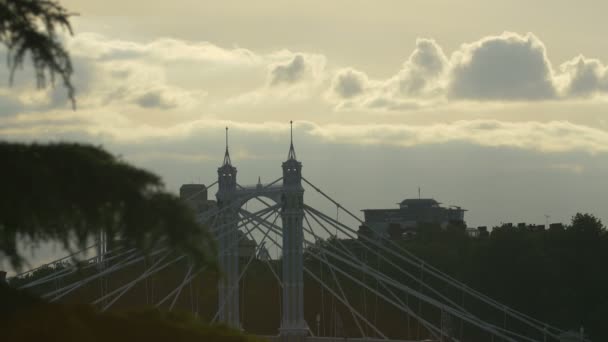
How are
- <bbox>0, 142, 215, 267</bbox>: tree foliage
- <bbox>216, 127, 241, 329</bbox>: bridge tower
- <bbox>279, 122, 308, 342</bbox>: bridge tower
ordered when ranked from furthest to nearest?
<bbox>216, 127, 241, 329</bbox>: bridge tower → <bbox>279, 122, 308, 342</bbox>: bridge tower → <bbox>0, 142, 215, 267</bbox>: tree foliage

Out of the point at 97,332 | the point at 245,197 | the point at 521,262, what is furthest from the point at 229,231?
the point at 97,332

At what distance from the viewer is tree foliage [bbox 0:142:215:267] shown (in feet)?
95.5

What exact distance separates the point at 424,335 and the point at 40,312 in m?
90.1

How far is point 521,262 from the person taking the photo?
11075 centimetres

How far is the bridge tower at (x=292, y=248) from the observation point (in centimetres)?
8300

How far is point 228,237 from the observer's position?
88125mm

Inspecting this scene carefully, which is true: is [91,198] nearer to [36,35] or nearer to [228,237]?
[36,35]

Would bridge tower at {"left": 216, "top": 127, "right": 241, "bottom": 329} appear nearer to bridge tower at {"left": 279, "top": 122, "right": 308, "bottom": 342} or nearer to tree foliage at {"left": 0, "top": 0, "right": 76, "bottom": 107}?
bridge tower at {"left": 279, "top": 122, "right": 308, "bottom": 342}

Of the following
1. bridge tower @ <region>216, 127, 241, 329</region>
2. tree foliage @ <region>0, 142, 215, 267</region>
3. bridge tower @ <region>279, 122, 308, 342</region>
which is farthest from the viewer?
bridge tower @ <region>216, 127, 241, 329</region>

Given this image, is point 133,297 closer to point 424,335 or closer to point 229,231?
point 424,335

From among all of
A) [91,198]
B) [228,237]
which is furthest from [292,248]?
[91,198]

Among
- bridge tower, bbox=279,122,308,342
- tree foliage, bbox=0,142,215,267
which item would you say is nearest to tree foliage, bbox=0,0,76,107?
tree foliage, bbox=0,142,215,267

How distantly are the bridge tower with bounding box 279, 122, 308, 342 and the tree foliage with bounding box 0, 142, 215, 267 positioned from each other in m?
52.6

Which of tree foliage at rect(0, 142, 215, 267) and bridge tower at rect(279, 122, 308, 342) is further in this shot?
bridge tower at rect(279, 122, 308, 342)
